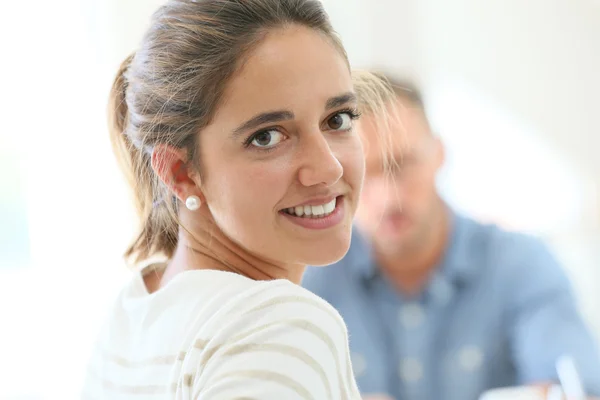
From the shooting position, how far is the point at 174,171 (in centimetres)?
84

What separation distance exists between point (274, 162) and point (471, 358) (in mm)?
1519

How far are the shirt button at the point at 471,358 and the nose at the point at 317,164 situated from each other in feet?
4.88

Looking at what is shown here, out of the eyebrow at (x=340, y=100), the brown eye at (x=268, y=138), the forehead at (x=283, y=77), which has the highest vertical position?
the forehead at (x=283, y=77)

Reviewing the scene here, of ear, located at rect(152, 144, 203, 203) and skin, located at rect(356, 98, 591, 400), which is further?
skin, located at rect(356, 98, 591, 400)

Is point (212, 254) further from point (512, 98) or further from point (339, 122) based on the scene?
point (512, 98)

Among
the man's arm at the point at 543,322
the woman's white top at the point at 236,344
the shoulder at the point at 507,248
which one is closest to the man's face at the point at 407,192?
the shoulder at the point at 507,248

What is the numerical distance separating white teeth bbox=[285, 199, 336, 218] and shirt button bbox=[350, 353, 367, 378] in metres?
1.40

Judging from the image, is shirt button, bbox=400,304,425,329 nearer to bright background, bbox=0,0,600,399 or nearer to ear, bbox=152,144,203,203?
bright background, bbox=0,0,600,399

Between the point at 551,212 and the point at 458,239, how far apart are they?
0.70m

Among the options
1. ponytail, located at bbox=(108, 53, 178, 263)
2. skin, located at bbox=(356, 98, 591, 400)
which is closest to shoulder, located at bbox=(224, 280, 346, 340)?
Answer: ponytail, located at bbox=(108, 53, 178, 263)

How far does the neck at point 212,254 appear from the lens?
837 millimetres

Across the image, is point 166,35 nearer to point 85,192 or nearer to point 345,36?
point 85,192

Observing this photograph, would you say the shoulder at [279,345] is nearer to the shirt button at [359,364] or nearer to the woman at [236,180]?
the woman at [236,180]

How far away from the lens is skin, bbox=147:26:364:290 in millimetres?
766
